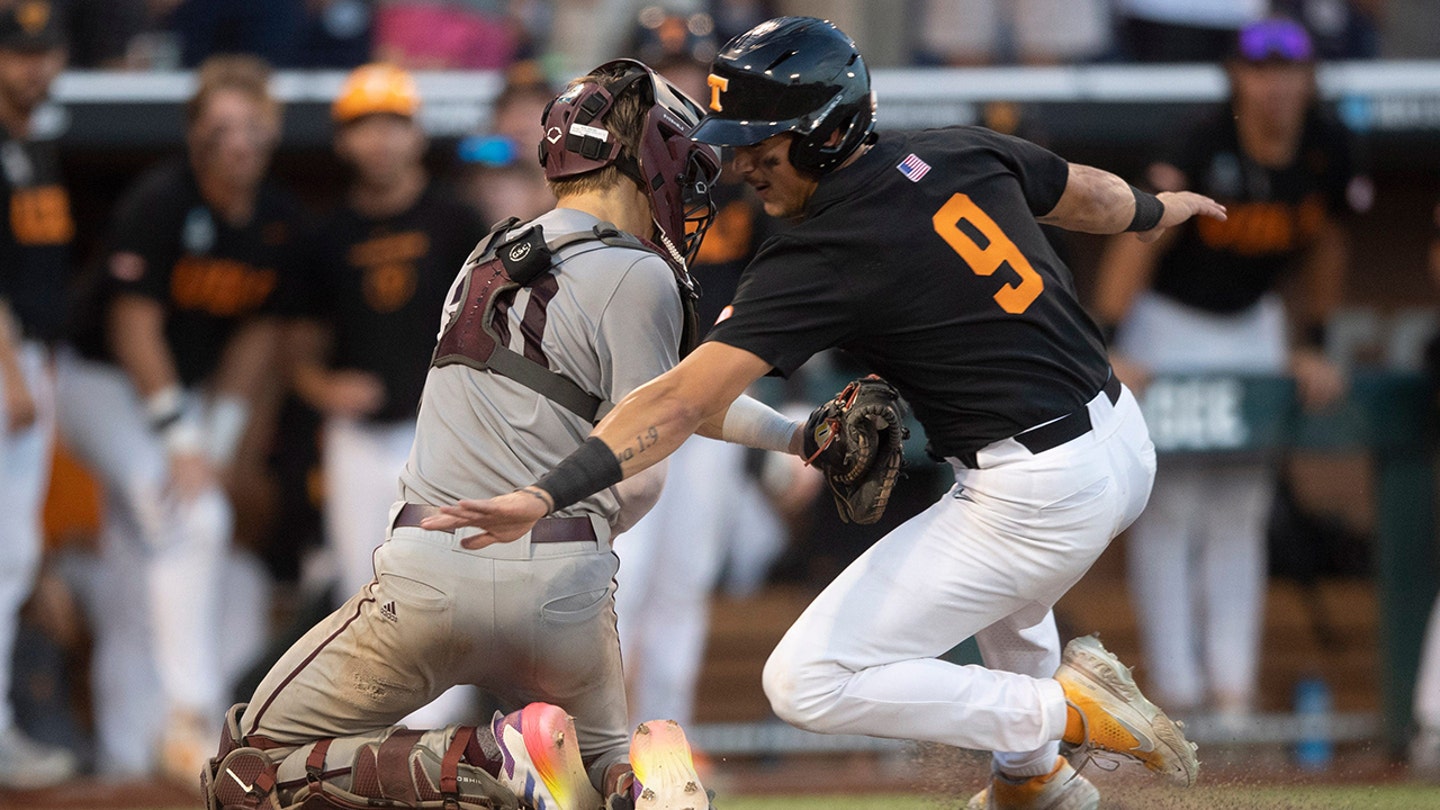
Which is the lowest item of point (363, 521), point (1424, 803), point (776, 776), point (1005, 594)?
point (776, 776)

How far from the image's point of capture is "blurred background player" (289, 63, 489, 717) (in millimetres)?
5898

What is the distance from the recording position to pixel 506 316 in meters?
3.30

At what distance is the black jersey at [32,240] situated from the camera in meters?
5.67

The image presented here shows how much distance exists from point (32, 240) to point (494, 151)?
5.15 ft

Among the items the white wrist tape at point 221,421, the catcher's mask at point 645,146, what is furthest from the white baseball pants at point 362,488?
the catcher's mask at point 645,146

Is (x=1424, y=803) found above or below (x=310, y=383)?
below

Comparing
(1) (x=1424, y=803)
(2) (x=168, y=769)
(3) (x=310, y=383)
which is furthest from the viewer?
(3) (x=310, y=383)

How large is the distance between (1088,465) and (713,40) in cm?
342

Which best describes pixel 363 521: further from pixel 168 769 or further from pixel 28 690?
pixel 28 690

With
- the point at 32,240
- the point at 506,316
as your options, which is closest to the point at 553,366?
the point at 506,316

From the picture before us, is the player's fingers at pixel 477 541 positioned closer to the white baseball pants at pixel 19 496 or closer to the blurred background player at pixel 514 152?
the blurred background player at pixel 514 152

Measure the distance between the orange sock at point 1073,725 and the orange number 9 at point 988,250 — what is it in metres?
0.84

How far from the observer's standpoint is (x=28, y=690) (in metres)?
6.39

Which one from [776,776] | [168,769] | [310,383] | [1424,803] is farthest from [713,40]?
[1424,803]
